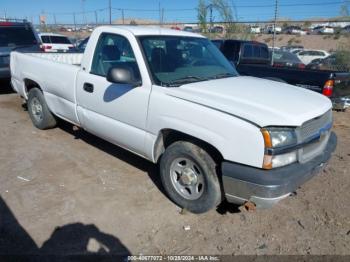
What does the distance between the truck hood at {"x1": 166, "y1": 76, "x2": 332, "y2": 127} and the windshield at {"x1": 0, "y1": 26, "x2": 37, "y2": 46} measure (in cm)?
751

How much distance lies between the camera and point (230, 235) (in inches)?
133

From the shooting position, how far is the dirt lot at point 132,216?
10.6 ft

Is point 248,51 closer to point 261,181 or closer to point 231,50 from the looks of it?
point 231,50

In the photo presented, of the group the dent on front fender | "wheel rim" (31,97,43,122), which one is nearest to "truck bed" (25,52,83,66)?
"wheel rim" (31,97,43,122)

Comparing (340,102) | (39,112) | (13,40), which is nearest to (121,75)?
(39,112)

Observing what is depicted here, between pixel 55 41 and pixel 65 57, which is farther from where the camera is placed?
pixel 55 41

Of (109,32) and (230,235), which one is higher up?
(109,32)

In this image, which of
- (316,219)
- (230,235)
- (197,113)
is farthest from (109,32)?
(316,219)

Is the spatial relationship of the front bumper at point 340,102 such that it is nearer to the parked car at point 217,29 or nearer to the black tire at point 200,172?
the black tire at point 200,172

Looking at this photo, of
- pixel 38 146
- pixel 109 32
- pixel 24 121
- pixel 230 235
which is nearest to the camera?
pixel 230 235

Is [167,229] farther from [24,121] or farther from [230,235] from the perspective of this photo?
[24,121]

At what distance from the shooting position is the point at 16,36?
31.5 feet

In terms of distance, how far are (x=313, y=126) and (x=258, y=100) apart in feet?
1.91

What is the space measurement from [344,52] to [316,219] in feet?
43.1
